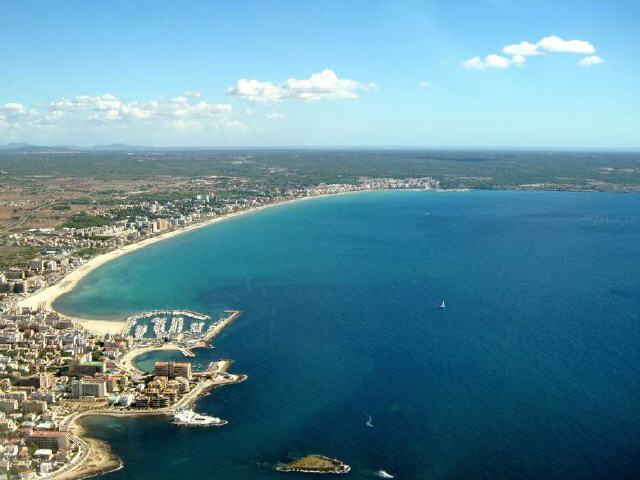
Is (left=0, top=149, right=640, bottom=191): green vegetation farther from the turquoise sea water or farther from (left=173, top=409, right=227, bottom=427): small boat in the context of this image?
(left=173, top=409, right=227, bottom=427): small boat

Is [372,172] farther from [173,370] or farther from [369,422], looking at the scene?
[369,422]

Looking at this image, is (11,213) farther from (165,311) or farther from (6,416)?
(6,416)

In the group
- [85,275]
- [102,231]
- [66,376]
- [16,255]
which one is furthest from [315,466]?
[102,231]

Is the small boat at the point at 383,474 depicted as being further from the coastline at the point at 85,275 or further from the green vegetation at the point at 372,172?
the green vegetation at the point at 372,172

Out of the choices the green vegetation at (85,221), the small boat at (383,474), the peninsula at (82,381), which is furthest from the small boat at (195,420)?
the green vegetation at (85,221)

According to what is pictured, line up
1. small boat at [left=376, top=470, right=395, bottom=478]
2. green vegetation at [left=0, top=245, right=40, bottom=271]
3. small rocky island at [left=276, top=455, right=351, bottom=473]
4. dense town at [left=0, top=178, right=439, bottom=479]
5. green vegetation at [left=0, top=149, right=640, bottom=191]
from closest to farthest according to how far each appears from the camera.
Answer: small boat at [left=376, top=470, right=395, bottom=478] < small rocky island at [left=276, top=455, right=351, bottom=473] < dense town at [left=0, top=178, right=439, bottom=479] < green vegetation at [left=0, top=245, right=40, bottom=271] < green vegetation at [left=0, top=149, right=640, bottom=191]

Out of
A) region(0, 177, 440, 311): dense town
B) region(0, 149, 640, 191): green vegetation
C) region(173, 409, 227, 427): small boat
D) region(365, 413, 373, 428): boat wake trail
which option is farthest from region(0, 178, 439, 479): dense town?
region(0, 149, 640, 191): green vegetation

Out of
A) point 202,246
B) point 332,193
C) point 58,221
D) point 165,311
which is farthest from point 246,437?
point 332,193
